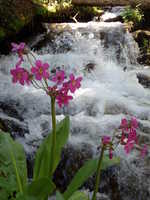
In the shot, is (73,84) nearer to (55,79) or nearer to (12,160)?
(55,79)

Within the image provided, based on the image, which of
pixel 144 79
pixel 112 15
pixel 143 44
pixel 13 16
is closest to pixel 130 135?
pixel 144 79

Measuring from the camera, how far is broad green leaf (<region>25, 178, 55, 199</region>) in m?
1.48

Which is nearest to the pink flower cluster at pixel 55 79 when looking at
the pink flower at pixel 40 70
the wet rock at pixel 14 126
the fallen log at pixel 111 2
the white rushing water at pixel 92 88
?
the pink flower at pixel 40 70

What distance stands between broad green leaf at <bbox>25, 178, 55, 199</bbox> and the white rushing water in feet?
5.69

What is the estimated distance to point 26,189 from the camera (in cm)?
153

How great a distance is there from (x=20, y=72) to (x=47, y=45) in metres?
4.56

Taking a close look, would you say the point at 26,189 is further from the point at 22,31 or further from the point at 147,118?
the point at 22,31

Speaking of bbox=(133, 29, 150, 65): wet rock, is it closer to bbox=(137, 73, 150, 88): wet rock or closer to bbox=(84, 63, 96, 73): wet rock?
bbox=(137, 73, 150, 88): wet rock

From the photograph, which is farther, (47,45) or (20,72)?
(47,45)

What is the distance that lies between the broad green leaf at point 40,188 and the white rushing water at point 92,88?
173 cm

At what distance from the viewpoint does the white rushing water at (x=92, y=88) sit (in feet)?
12.1

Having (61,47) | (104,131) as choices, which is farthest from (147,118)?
(61,47)

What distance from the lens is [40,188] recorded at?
4.93ft

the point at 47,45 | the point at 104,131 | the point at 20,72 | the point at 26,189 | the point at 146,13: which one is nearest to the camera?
the point at 20,72
